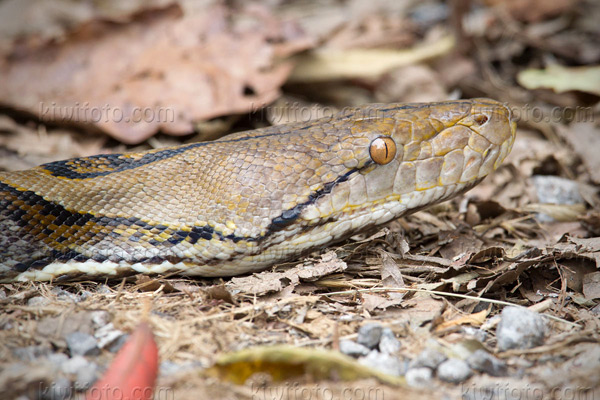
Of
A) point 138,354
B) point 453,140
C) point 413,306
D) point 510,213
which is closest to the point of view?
point 138,354

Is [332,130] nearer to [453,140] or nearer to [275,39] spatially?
[453,140]

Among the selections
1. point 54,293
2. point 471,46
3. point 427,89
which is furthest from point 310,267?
point 471,46

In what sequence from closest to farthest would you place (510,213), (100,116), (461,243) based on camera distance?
1. (461,243)
2. (510,213)
3. (100,116)

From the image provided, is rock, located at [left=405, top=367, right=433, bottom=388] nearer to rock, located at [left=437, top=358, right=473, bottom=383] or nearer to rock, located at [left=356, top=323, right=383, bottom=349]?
rock, located at [left=437, top=358, right=473, bottom=383]
